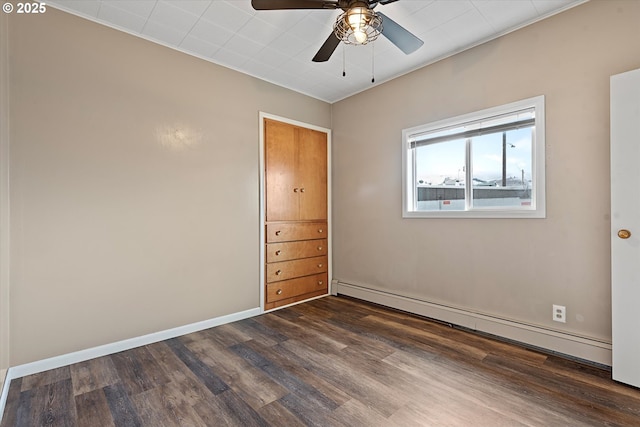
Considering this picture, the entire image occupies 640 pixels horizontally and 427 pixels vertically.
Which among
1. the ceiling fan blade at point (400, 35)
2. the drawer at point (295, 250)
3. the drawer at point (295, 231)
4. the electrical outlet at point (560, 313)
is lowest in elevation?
the electrical outlet at point (560, 313)

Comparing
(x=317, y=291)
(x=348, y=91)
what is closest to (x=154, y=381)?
(x=317, y=291)

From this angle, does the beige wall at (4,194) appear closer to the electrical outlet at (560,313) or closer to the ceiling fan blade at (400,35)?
the ceiling fan blade at (400,35)

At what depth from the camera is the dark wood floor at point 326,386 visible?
1.66 metres

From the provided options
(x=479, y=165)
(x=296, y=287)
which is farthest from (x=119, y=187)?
(x=479, y=165)

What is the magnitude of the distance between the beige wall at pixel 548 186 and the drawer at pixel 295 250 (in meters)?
0.74

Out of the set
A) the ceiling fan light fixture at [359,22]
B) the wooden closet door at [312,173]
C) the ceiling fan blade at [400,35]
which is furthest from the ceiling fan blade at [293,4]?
the wooden closet door at [312,173]

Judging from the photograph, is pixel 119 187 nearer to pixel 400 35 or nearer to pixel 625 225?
pixel 400 35

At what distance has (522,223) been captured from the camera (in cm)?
252

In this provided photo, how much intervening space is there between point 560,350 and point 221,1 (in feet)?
12.0

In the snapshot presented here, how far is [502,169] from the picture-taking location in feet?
8.91

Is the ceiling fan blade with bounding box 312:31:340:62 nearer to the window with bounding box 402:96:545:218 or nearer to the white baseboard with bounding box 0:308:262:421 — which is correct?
the window with bounding box 402:96:545:218

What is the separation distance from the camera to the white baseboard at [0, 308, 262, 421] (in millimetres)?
2066

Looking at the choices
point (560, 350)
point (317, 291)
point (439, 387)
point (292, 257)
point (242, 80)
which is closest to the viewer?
point (439, 387)

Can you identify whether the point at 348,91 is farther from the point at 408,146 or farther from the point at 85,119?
the point at 85,119
